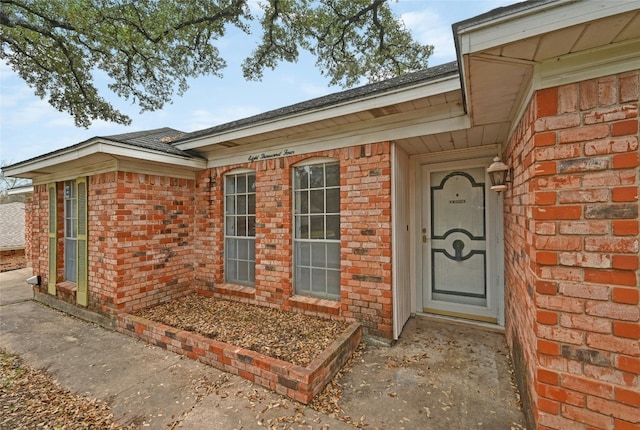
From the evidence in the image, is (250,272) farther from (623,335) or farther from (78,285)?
(623,335)

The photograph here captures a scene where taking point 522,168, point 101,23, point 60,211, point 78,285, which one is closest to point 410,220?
point 522,168

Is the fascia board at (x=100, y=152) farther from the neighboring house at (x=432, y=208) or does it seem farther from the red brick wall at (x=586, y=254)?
the red brick wall at (x=586, y=254)

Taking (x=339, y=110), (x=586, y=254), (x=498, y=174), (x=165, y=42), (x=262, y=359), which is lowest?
(x=262, y=359)

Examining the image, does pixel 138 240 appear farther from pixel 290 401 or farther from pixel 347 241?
pixel 290 401

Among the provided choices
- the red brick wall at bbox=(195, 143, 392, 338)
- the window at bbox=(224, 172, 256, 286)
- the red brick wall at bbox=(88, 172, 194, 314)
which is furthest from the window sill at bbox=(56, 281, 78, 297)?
the window at bbox=(224, 172, 256, 286)

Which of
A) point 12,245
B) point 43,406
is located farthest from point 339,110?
point 12,245

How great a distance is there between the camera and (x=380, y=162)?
3.43 m

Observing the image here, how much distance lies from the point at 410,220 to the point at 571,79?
2.76 m

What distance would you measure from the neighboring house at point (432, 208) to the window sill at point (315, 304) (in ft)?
0.10

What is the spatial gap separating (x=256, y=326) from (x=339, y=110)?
301cm

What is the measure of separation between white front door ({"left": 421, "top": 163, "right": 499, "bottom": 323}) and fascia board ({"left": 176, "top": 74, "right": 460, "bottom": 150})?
5.41 ft

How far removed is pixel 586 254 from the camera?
153 centimetres

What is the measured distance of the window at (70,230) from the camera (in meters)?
Answer: 5.03

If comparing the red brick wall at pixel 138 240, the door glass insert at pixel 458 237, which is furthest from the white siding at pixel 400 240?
the red brick wall at pixel 138 240
